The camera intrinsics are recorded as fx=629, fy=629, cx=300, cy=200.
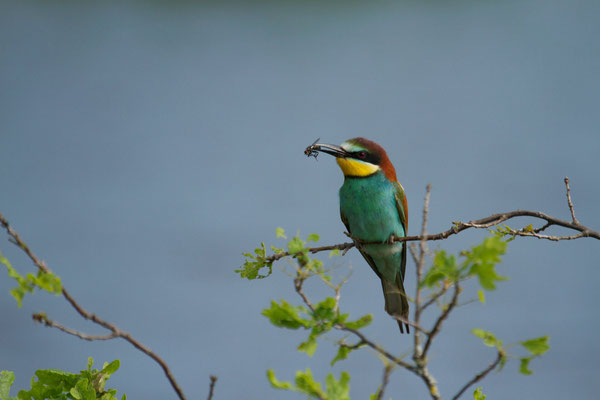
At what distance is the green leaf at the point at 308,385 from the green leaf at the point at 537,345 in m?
0.21

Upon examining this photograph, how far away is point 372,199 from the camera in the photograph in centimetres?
189

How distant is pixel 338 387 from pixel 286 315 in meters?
0.10

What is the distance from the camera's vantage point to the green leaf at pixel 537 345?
625 millimetres

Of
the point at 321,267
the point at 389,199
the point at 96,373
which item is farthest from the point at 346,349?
the point at 389,199

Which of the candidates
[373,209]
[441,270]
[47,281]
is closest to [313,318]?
[441,270]

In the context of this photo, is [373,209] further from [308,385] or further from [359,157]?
[308,385]

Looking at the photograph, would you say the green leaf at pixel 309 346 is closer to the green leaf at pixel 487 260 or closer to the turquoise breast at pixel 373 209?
the green leaf at pixel 487 260

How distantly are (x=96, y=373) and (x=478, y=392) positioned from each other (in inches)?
20.4

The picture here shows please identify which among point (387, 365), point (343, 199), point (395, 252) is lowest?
point (387, 365)

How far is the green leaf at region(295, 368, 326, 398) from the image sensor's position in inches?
24.7

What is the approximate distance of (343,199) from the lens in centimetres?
197

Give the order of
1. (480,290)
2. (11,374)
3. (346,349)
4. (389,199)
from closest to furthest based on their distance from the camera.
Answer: (480,290)
(346,349)
(11,374)
(389,199)

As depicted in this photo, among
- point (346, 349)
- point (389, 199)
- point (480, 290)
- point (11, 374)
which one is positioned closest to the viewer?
point (480, 290)

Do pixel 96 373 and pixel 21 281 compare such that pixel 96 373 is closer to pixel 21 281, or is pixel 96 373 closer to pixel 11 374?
pixel 11 374
